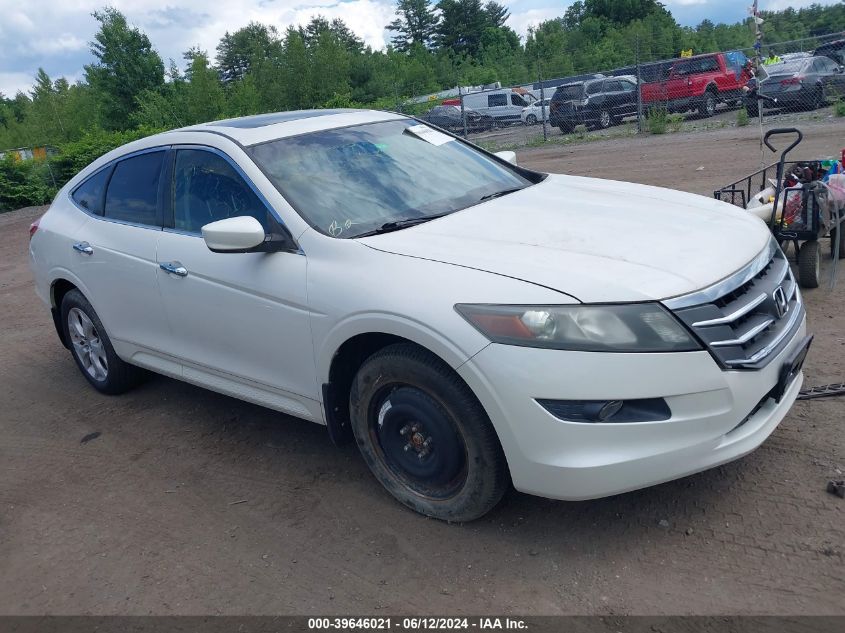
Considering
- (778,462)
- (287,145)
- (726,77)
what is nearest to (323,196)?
(287,145)

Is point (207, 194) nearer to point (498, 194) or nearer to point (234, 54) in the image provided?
point (498, 194)

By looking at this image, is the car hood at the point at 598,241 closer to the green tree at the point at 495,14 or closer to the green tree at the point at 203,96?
the green tree at the point at 203,96

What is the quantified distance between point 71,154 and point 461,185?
22723mm

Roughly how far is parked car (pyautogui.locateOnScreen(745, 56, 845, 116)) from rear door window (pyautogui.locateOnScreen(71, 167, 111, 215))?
60.0ft

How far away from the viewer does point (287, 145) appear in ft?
13.5

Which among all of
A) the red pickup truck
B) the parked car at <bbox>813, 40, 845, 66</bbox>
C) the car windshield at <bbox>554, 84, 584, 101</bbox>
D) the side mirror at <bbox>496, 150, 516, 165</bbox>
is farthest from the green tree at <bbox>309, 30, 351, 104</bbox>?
the side mirror at <bbox>496, 150, 516, 165</bbox>

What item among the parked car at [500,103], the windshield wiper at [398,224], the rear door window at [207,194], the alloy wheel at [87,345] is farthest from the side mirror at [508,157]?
the parked car at [500,103]

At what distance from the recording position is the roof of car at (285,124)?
13.8 feet

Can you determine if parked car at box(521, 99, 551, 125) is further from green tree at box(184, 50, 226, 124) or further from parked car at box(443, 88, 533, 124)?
green tree at box(184, 50, 226, 124)

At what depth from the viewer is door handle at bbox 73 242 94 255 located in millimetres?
4926

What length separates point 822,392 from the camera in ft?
13.4

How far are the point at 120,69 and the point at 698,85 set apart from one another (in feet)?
106

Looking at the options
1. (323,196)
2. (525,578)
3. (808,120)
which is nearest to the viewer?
Result: (525,578)

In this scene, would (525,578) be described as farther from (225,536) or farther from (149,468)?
(149,468)
